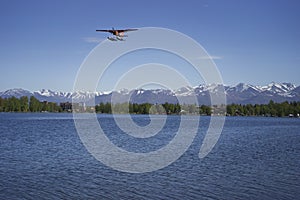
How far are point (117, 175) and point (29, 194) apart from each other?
7489mm

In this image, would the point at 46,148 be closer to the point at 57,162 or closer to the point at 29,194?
the point at 57,162

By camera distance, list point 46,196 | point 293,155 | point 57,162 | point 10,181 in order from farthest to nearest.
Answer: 1. point 293,155
2. point 57,162
3. point 10,181
4. point 46,196

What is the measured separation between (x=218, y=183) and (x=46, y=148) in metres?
23.8

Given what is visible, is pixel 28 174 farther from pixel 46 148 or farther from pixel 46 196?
pixel 46 148

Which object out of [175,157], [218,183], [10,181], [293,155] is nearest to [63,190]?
[10,181]

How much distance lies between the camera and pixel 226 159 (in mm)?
38406

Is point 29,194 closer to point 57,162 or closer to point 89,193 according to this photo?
point 89,193

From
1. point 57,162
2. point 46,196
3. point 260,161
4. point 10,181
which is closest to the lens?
point 46,196

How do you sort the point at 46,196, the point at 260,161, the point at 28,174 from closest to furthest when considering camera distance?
the point at 46,196 < the point at 28,174 < the point at 260,161

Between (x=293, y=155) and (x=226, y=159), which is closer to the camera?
(x=226, y=159)

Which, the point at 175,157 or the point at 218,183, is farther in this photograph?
the point at 175,157

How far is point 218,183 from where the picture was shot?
26.9 metres

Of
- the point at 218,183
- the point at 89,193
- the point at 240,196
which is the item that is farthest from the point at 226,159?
the point at 89,193

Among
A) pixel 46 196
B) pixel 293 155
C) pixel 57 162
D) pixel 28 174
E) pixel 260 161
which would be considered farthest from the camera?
pixel 293 155
